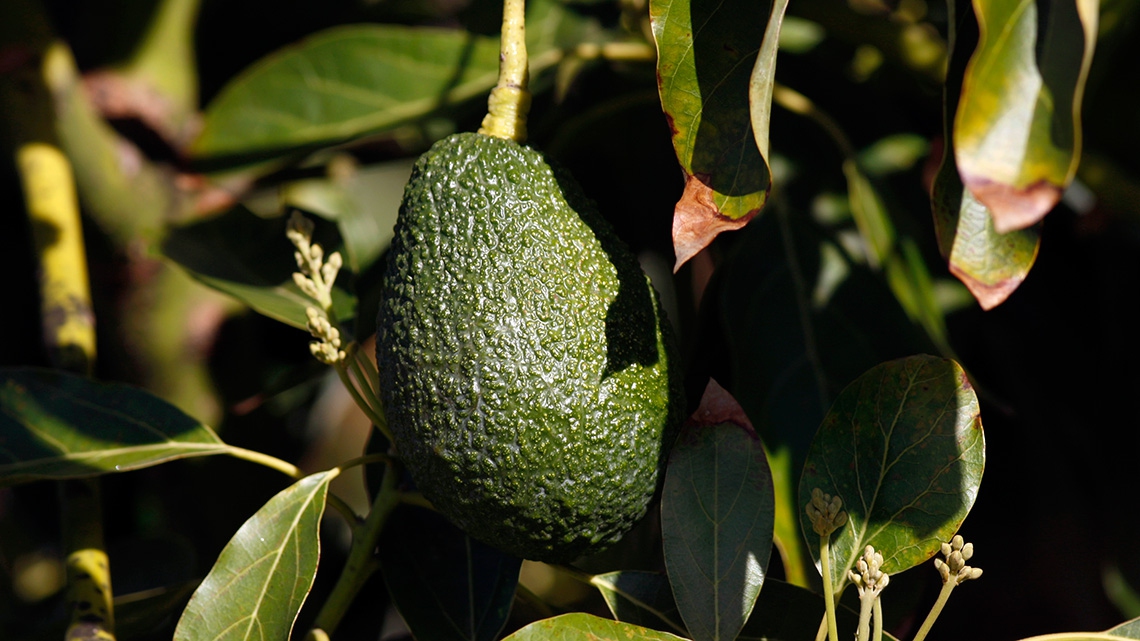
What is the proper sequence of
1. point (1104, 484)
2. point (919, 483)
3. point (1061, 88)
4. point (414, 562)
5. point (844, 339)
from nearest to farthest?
point (1061, 88) → point (919, 483) → point (414, 562) → point (844, 339) → point (1104, 484)

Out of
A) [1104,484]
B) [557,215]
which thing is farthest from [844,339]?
[1104,484]

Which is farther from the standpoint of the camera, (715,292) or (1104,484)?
(1104,484)

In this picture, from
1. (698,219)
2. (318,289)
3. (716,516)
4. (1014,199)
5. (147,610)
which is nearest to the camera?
(1014,199)

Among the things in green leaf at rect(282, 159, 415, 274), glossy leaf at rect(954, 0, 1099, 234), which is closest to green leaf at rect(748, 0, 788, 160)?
glossy leaf at rect(954, 0, 1099, 234)

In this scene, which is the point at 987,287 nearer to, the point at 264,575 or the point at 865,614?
the point at 865,614

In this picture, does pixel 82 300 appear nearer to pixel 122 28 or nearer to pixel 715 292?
pixel 122 28

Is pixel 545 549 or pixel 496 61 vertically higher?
pixel 496 61

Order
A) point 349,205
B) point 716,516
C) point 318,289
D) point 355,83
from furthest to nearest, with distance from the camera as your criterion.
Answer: point 349,205 → point 355,83 → point 318,289 → point 716,516

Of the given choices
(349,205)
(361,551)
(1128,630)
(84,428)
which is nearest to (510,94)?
(361,551)
